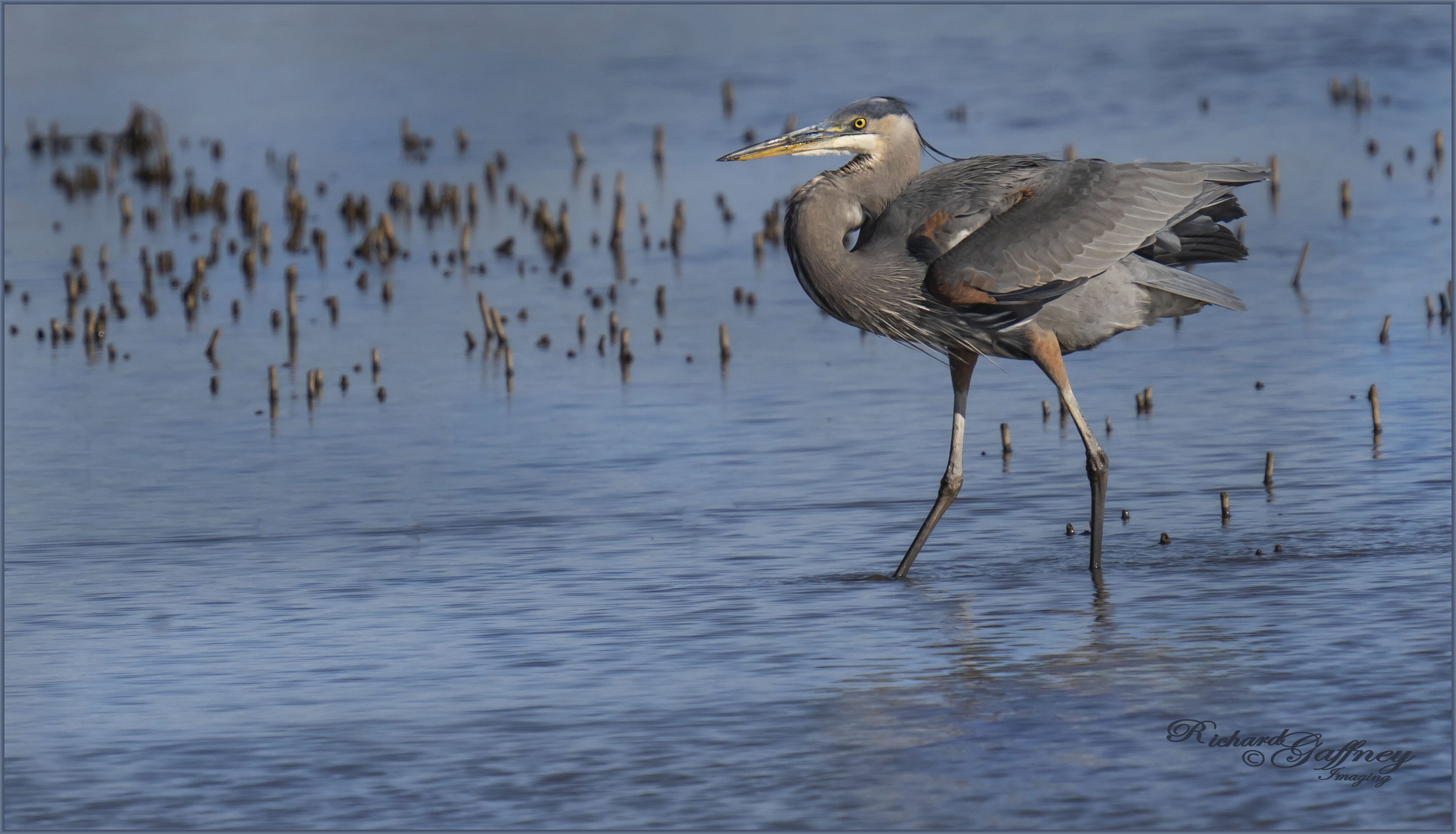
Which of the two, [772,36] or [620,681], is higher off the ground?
[772,36]

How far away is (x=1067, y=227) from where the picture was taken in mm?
8648

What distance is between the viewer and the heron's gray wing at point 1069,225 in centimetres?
855

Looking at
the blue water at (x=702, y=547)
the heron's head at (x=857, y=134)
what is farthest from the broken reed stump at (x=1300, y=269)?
the heron's head at (x=857, y=134)

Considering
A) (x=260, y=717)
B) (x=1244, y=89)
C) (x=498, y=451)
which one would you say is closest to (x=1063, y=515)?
(x=498, y=451)

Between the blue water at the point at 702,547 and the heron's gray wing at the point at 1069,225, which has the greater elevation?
the heron's gray wing at the point at 1069,225

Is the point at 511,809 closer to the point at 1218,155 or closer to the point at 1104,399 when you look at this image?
the point at 1104,399

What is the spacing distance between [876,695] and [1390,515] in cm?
334

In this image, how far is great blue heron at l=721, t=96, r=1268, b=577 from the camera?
340 inches

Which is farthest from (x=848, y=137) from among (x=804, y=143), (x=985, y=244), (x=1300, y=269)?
(x=1300, y=269)

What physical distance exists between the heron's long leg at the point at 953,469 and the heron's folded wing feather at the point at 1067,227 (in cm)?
73

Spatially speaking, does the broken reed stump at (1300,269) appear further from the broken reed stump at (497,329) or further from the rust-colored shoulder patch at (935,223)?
the rust-colored shoulder patch at (935,223)

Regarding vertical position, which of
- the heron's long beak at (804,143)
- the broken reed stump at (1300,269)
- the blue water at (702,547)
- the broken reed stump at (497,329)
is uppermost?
the heron's long beak at (804,143)

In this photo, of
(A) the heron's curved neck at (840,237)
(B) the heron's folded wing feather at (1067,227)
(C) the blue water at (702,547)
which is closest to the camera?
(C) the blue water at (702,547)

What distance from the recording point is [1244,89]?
2558 cm
